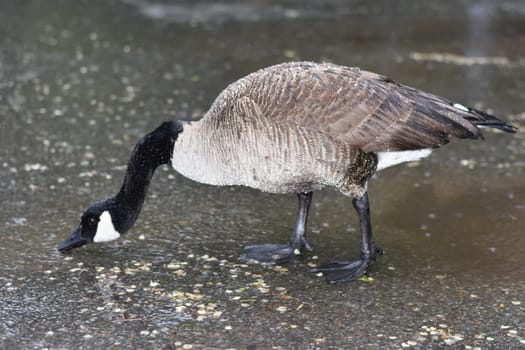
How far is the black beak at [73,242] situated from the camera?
16.8ft

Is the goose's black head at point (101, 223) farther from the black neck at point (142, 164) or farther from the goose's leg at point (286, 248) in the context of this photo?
the goose's leg at point (286, 248)

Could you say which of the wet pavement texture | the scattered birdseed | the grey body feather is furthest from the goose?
the scattered birdseed

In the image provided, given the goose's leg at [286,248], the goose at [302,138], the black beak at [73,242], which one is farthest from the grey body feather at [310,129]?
the black beak at [73,242]

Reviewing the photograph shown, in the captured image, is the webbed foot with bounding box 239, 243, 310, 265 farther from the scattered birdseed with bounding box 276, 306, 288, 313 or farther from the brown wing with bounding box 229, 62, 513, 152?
the brown wing with bounding box 229, 62, 513, 152

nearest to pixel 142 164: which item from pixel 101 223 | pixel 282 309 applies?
pixel 101 223

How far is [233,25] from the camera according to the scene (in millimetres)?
12641

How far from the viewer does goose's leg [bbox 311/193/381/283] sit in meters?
5.00

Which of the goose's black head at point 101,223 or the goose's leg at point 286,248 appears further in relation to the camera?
the goose's leg at point 286,248

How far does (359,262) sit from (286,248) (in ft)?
1.78

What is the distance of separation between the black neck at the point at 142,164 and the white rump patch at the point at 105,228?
0.07 meters

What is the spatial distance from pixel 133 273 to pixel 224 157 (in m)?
0.93

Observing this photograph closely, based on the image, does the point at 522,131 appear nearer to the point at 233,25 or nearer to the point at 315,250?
the point at 315,250

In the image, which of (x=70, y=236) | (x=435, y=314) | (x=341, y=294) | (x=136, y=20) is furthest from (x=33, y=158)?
(x=136, y=20)

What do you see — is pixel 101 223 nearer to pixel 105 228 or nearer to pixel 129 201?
pixel 105 228
